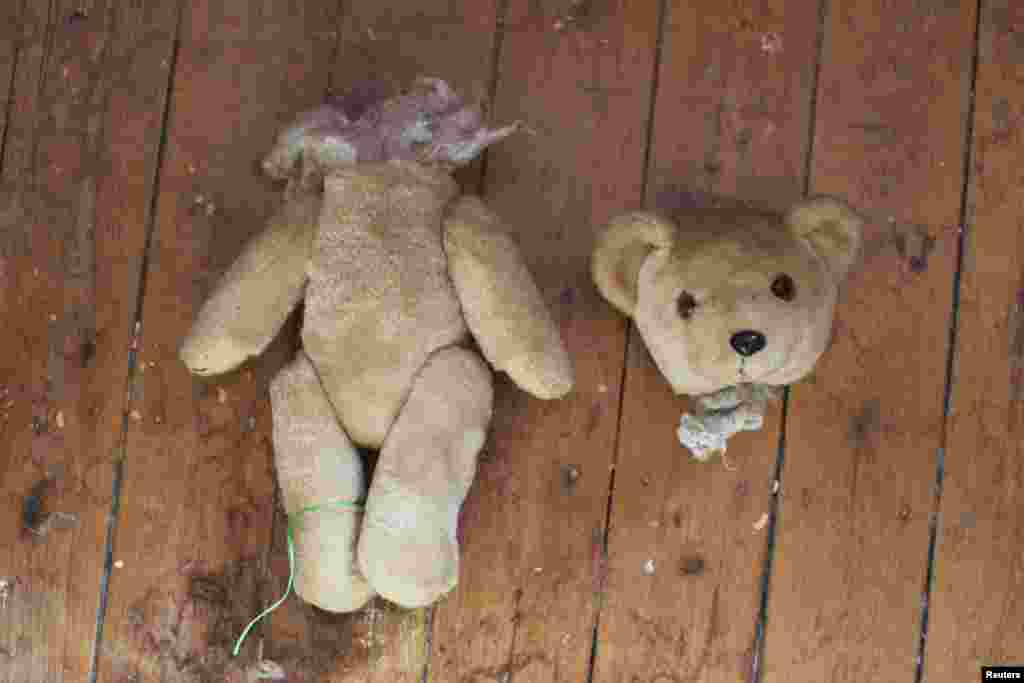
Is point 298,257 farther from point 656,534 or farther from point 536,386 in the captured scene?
point 656,534

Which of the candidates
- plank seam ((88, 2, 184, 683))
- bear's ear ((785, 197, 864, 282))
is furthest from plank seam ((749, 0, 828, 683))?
plank seam ((88, 2, 184, 683))

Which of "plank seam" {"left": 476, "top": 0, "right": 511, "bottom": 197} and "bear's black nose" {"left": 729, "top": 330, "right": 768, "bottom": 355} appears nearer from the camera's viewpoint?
"bear's black nose" {"left": 729, "top": 330, "right": 768, "bottom": 355}

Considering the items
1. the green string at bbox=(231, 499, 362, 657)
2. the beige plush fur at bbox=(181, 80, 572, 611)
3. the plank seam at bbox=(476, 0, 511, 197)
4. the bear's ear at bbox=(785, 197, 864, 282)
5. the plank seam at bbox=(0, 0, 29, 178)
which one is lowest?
the green string at bbox=(231, 499, 362, 657)

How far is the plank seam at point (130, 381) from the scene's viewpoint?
3.84ft

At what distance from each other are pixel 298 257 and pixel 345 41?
1.07 ft

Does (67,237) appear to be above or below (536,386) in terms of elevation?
above

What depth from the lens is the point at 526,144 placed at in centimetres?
118

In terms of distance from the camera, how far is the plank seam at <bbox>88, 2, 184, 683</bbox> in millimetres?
1170

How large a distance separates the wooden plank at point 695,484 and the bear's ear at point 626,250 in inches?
3.9

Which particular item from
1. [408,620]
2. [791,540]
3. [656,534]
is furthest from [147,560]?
[791,540]

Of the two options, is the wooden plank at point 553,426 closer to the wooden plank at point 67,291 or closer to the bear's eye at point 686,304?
the bear's eye at point 686,304

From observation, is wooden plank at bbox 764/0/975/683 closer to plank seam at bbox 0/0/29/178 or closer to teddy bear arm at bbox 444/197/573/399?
teddy bear arm at bbox 444/197/573/399

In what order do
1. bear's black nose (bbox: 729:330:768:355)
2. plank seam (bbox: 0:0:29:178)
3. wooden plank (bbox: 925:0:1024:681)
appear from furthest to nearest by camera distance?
plank seam (bbox: 0:0:29:178) → wooden plank (bbox: 925:0:1024:681) → bear's black nose (bbox: 729:330:768:355)

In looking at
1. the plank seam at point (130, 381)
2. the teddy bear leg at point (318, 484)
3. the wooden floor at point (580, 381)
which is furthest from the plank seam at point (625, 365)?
the plank seam at point (130, 381)
